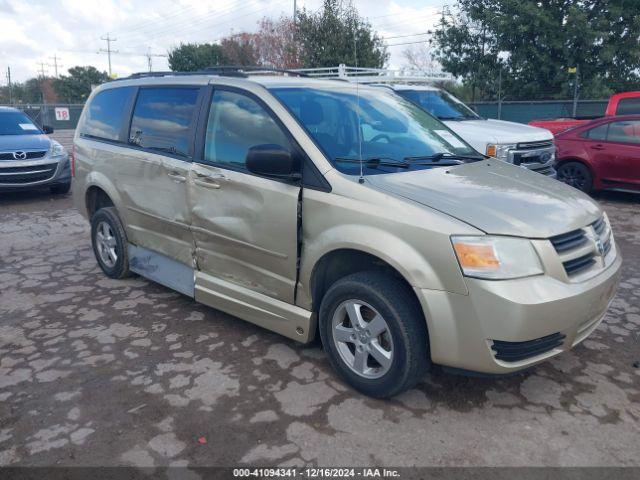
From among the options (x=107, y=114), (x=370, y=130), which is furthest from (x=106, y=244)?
(x=370, y=130)

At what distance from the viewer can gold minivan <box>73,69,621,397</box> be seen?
2.84 metres

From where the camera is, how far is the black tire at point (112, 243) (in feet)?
16.8

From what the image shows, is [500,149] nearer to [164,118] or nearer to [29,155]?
[164,118]

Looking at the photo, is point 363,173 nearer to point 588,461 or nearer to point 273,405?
point 273,405

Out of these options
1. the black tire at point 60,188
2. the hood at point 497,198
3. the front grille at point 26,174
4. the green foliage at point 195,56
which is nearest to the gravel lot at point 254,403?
the hood at point 497,198

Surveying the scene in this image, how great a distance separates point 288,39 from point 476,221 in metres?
44.0

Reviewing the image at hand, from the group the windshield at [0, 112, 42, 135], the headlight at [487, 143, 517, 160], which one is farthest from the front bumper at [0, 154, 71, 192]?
the headlight at [487, 143, 517, 160]

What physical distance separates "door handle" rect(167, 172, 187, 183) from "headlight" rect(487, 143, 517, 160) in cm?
522

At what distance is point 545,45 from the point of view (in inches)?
800

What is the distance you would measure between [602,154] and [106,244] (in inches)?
303

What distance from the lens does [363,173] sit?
133 inches

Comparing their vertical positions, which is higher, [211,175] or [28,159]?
[211,175]

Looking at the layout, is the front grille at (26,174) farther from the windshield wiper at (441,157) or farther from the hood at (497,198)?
the hood at (497,198)

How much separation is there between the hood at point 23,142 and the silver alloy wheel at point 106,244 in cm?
510
